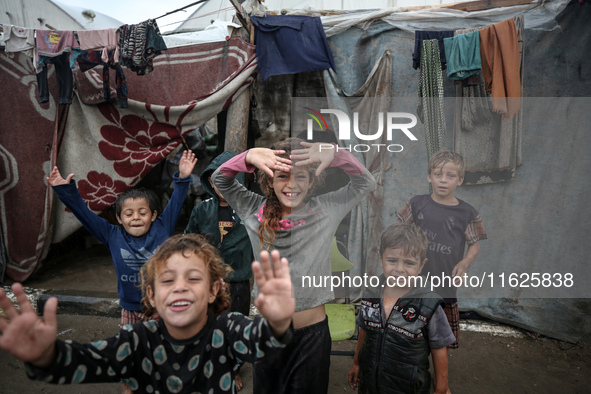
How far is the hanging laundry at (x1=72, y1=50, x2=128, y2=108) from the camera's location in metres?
3.18

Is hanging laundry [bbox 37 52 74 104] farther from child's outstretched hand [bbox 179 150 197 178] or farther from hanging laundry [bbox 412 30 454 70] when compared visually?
hanging laundry [bbox 412 30 454 70]

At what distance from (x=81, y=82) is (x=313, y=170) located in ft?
10.2

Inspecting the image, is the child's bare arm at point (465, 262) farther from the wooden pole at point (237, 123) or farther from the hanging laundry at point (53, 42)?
the hanging laundry at point (53, 42)

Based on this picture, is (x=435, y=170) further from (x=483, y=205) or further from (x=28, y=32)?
(x=28, y=32)

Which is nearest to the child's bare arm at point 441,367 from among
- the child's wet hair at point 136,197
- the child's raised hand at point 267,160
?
the child's raised hand at point 267,160

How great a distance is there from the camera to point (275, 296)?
917 mm

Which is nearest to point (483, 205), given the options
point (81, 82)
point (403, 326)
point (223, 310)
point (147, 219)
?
point (403, 326)

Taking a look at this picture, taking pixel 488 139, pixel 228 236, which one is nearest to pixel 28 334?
pixel 228 236

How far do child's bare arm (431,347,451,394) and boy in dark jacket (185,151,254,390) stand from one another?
1.23 meters

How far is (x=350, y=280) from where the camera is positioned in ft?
9.99

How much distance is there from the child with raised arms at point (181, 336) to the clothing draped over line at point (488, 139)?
2023 millimetres

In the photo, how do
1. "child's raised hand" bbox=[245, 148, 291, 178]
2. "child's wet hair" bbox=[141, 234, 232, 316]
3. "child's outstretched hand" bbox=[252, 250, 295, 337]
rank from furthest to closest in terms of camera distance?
"child's raised hand" bbox=[245, 148, 291, 178], "child's wet hair" bbox=[141, 234, 232, 316], "child's outstretched hand" bbox=[252, 250, 295, 337]
